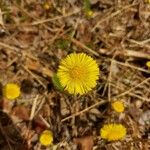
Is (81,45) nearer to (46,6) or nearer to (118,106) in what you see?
(46,6)

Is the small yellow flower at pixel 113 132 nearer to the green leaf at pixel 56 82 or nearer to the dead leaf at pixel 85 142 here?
the dead leaf at pixel 85 142

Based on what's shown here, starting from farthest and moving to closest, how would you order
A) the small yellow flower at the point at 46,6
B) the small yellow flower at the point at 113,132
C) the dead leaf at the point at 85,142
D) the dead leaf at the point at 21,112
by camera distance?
1. the small yellow flower at the point at 46,6
2. the dead leaf at the point at 21,112
3. the dead leaf at the point at 85,142
4. the small yellow flower at the point at 113,132

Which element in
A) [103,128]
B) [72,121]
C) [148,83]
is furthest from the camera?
[148,83]

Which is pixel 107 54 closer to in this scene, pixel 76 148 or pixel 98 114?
pixel 98 114

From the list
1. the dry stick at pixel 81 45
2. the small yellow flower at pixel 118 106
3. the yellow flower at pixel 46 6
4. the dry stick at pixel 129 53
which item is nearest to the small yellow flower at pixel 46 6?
the yellow flower at pixel 46 6

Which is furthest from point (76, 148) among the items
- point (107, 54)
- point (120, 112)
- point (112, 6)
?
point (112, 6)
